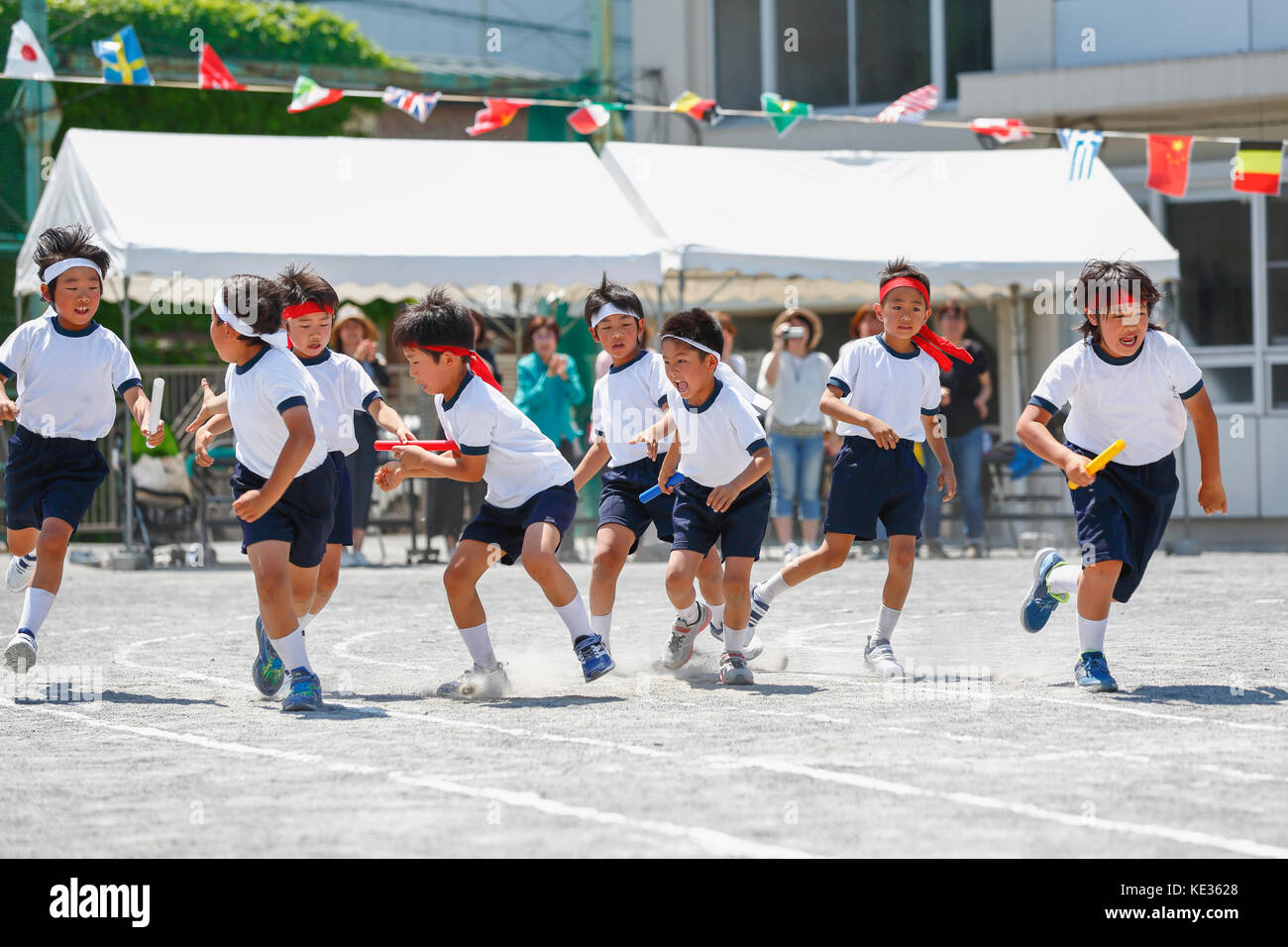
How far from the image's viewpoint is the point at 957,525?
64.2 feet

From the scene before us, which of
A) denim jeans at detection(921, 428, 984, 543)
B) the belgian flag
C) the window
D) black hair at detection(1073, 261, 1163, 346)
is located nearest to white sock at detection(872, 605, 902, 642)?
black hair at detection(1073, 261, 1163, 346)

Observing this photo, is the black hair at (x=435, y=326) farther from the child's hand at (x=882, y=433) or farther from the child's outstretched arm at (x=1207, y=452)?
the child's outstretched arm at (x=1207, y=452)

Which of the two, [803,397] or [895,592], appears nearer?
[895,592]

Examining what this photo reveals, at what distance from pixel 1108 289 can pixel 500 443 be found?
100 inches

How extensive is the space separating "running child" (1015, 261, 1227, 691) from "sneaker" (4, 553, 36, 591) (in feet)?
14.9

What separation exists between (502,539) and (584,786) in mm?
2384

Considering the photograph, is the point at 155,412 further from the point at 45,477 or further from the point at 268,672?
the point at 268,672

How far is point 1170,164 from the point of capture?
16.1 m

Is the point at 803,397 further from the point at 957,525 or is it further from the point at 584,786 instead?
the point at 584,786

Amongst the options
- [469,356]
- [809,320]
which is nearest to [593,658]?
[469,356]

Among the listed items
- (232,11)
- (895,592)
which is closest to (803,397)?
(895,592)

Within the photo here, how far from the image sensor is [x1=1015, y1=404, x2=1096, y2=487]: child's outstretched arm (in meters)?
7.44

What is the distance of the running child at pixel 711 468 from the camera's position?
312 inches

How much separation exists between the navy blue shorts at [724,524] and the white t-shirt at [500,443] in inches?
23.8
